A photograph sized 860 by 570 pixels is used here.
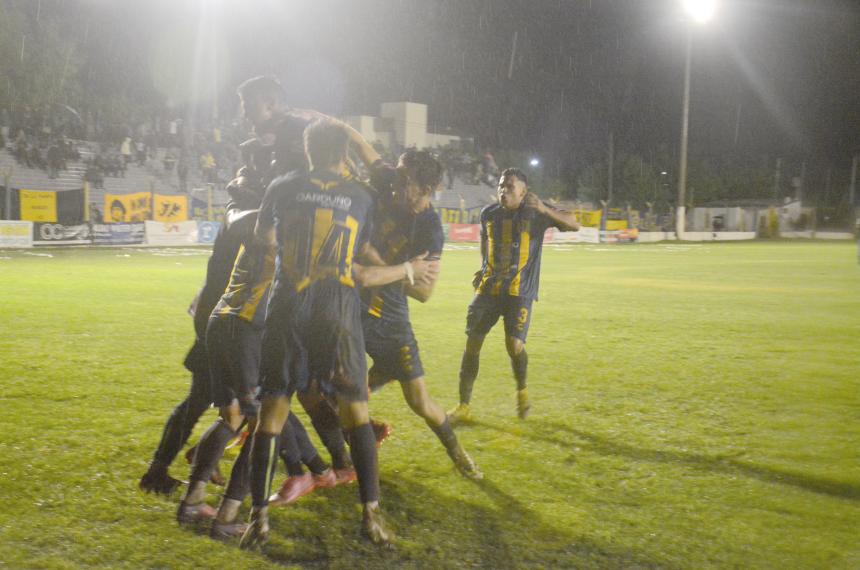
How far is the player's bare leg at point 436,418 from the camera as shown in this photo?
466 cm

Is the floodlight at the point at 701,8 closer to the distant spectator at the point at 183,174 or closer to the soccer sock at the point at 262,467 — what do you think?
the distant spectator at the point at 183,174

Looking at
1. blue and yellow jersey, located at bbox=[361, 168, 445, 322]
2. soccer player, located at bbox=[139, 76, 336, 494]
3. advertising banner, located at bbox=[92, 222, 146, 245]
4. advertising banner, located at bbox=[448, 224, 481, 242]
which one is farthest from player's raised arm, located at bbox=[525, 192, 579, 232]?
advertising banner, located at bbox=[448, 224, 481, 242]

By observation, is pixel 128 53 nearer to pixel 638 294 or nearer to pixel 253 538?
pixel 638 294

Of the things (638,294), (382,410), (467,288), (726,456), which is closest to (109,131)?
(467,288)

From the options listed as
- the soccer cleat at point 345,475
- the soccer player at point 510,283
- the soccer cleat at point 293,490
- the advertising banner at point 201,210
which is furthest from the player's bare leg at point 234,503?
the advertising banner at point 201,210

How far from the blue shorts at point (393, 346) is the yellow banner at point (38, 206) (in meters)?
27.5

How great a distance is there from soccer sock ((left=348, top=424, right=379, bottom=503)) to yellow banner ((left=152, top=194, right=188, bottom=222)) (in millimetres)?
30483

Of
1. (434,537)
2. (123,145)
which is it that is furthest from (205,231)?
(434,537)

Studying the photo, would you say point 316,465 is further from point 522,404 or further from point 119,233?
point 119,233

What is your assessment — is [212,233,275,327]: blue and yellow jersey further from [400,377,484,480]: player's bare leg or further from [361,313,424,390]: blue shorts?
[400,377,484,480]: player's bare leg

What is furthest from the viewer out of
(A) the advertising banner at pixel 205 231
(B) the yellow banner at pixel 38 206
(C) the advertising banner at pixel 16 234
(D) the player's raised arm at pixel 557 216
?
(A) the advertising banner at pixel 205 231

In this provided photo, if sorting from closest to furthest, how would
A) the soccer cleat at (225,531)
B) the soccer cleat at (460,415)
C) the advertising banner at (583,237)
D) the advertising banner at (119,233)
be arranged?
the soccer cleat at (225,531), the soccer cleat at (460,415), the advertising banner at (119,233), the advertising banner at (583,237)

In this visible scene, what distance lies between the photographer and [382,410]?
680 centimetres

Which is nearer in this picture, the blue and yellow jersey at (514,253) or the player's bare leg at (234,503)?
the player's bare leg at (234,503)
